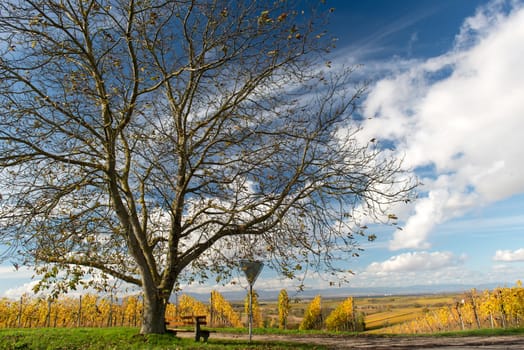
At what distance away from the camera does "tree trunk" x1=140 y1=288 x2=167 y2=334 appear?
12.0m

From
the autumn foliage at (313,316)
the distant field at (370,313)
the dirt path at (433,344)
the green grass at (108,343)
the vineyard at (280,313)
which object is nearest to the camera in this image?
the green grass at (108,343)

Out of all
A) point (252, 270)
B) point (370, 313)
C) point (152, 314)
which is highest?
point (252, 270)

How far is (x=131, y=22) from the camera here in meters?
10.1

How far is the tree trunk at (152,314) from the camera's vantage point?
11953 millimetres

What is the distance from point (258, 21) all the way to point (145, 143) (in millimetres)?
4866

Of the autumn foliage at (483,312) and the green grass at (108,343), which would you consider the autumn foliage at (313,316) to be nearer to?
A: the autumn foliage at (483,312)

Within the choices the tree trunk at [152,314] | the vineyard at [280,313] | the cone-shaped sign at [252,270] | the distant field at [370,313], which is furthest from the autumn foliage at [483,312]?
the tree trunk at [152,314]

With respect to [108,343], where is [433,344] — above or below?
below

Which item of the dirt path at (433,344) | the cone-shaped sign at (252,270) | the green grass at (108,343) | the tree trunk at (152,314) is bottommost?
the dirt path at (433,344)

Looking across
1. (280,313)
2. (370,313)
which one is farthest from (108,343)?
(370,313)

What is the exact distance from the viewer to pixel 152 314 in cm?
1202

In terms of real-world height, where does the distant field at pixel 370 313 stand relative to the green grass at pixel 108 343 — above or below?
below

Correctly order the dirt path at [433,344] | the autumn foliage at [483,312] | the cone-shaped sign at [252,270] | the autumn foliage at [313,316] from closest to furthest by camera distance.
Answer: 1. the dirt path at [433,344]
2. the cone-shaped sign at [252,270]
3. the autumn foliage at [483,312]
4. the autumn foliage at [313,316]

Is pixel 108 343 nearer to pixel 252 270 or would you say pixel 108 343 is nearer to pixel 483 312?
pixel 252 270
